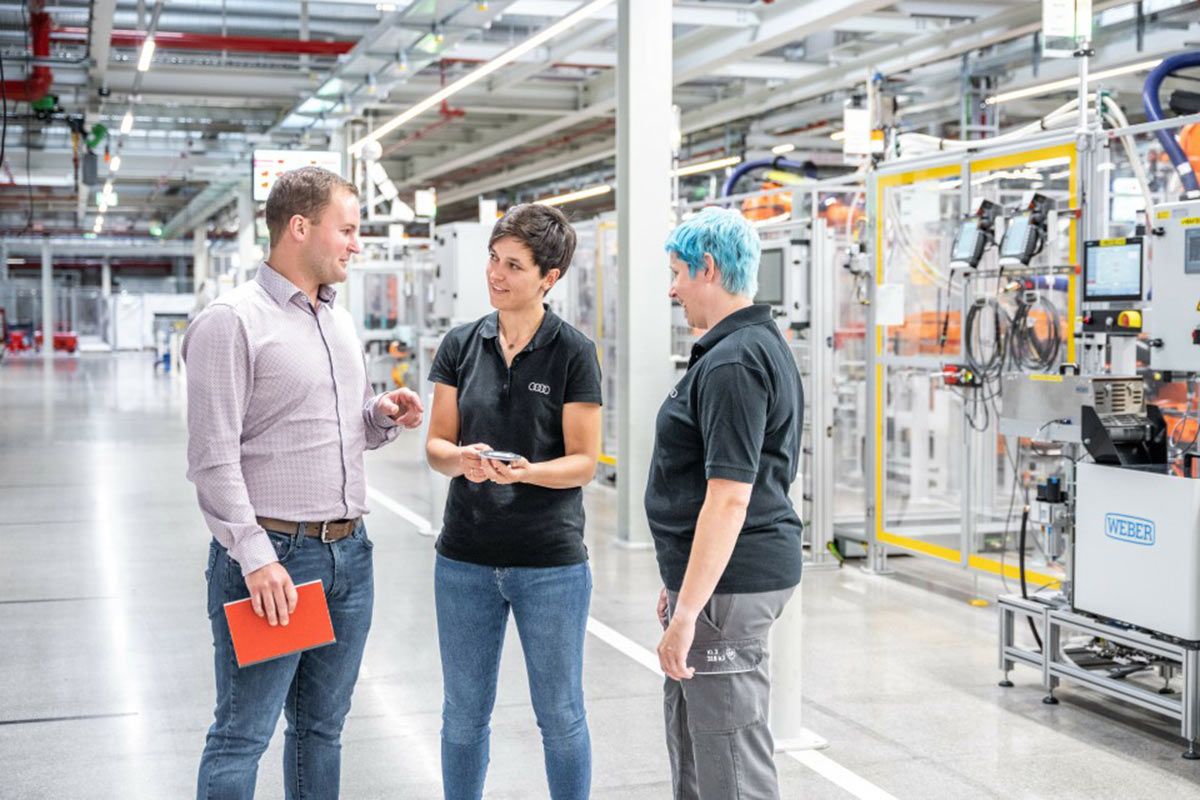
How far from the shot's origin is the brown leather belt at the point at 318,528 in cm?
251

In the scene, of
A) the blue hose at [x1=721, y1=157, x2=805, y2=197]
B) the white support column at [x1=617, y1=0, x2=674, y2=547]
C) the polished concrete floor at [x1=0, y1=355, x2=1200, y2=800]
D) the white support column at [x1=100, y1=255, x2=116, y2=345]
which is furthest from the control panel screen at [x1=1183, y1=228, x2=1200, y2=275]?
the white support column at [x1=100, y1=255, x2=116, y2=345]

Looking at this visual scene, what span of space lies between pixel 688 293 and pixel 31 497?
8.52 meters

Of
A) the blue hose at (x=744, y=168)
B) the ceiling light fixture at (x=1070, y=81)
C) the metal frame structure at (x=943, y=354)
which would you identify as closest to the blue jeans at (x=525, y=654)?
the metal frame structure at (x=943, y=354)

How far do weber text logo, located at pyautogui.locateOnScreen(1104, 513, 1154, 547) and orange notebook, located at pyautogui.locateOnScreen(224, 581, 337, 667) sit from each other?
295 cm

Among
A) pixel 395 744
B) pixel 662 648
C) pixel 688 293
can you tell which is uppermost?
pixel 688 293

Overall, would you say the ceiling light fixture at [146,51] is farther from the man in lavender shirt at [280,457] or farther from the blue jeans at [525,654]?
the blue jeans at [525,654]

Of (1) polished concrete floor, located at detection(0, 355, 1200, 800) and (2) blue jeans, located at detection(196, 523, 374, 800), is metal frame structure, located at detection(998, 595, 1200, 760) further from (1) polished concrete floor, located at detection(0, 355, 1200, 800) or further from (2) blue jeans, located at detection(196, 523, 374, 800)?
(2) blue jeans, located at detection(196, 523, 374, 800)

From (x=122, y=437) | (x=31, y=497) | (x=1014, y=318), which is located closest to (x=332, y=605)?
(x=1014, y=318)

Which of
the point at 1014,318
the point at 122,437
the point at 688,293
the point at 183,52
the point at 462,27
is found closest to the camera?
the point at 688,293

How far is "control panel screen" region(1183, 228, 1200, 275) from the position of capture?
4.19m

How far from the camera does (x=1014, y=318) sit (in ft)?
19.9

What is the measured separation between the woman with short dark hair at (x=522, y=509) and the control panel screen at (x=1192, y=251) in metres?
2.44

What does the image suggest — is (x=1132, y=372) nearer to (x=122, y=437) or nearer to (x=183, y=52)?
(x=183, y=52)

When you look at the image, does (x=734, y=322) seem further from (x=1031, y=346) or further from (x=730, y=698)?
(x=1031, y=346)
